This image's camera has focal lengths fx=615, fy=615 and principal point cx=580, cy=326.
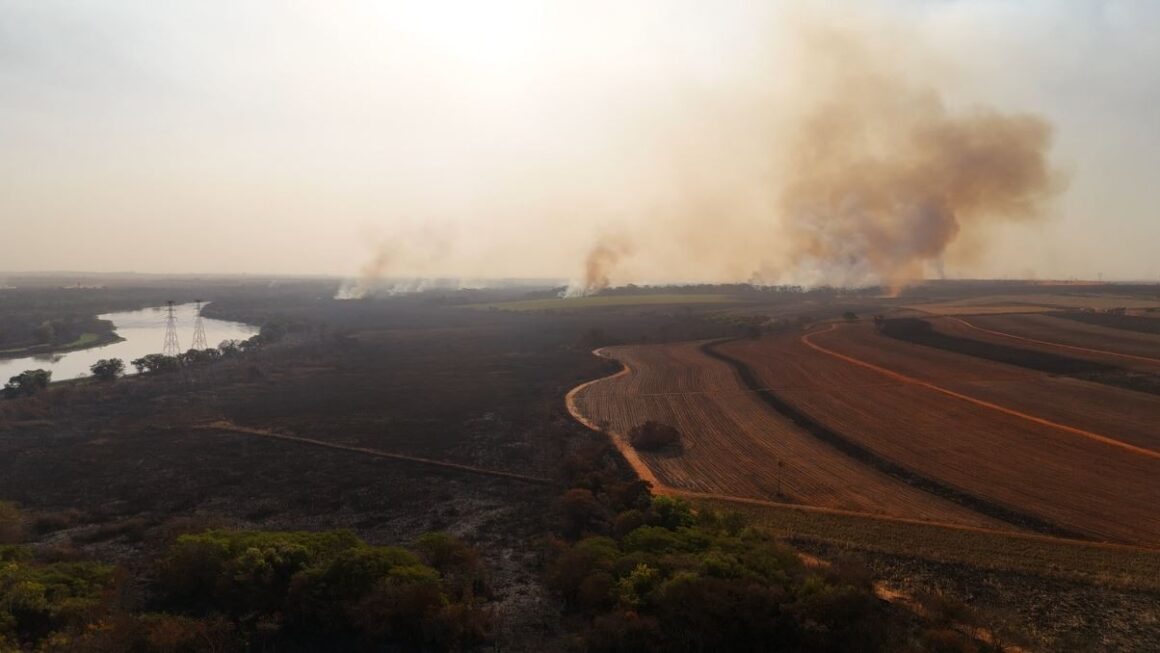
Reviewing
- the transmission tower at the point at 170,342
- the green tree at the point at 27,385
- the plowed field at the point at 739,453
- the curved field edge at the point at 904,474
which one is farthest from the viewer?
the transmission tower at the point at 170,342

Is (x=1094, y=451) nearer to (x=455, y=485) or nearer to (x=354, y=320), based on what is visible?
(x=455, y=485)

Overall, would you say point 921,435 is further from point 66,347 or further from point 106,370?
point 66,347

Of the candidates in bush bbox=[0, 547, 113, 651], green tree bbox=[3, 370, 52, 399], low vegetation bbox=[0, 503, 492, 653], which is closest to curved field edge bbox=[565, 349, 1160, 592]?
low vegetation bbox=[0, 503, 492, 653]

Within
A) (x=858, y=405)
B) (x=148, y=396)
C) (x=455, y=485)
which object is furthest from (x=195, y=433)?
(x=858, y=405)

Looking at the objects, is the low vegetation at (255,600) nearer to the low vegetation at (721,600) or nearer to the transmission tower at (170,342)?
the low vegetation at (721,600)

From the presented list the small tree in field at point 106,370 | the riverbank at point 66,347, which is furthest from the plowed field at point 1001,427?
the riverbank at point 66,347

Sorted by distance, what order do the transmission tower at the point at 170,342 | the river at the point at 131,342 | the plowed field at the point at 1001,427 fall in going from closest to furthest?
the plowed field at the point at 1001,427 < the transmission tower at the point at 170,342 < the river at the point at 131,342

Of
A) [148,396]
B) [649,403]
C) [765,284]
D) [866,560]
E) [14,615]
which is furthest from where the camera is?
[765,284]

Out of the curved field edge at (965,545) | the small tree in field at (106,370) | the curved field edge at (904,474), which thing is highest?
the small tree in field at (106,370)
